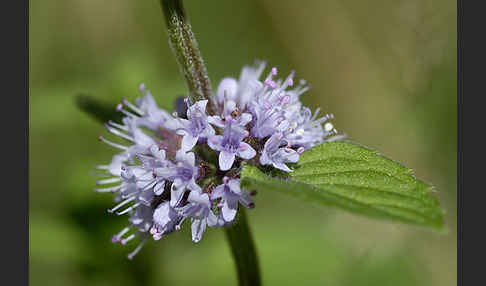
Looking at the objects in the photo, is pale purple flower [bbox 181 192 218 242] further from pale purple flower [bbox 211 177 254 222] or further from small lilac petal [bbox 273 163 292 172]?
small lilac petal [bbox 273 163 292 172]

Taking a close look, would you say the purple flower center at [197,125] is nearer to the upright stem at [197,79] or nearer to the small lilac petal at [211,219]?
the upright stem at [197,79]

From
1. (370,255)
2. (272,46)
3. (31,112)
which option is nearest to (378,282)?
(370,255)

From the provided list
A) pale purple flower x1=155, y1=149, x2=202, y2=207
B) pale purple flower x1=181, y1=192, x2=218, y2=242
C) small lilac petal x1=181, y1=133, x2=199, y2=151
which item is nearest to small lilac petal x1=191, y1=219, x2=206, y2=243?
pale purple flower x1=181, y1=192, x2=218, y2=242

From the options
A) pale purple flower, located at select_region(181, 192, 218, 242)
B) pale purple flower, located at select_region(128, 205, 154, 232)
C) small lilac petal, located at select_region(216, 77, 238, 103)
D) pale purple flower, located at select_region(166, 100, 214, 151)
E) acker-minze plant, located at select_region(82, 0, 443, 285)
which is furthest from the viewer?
small lilac petal, located at select_region(216, 77, 238, 103)

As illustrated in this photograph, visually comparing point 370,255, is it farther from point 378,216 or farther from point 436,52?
point 378,216

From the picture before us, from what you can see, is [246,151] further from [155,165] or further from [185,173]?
[155,165]

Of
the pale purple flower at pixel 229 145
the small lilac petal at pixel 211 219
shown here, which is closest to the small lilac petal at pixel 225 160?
the pale purple flower at pixel 229 145
